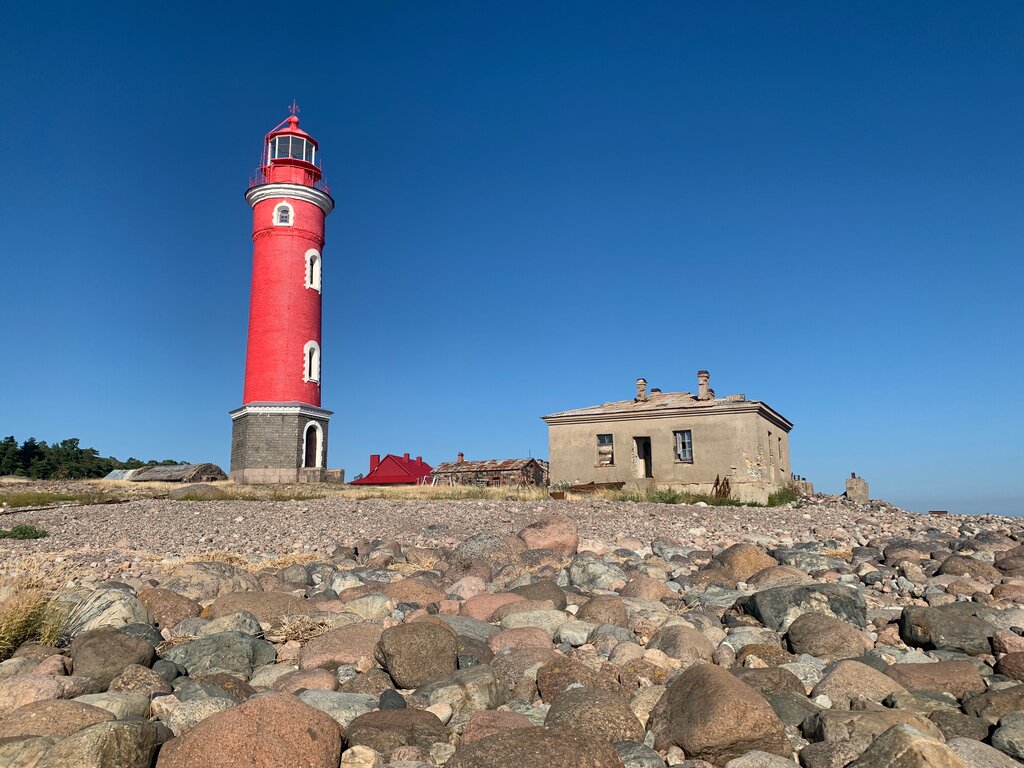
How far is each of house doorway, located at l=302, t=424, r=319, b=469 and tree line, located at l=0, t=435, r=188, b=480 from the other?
14.5 meters

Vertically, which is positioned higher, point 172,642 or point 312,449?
point 312,449

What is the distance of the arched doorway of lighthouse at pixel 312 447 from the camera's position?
2726 cm

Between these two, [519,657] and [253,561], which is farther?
[253,561]

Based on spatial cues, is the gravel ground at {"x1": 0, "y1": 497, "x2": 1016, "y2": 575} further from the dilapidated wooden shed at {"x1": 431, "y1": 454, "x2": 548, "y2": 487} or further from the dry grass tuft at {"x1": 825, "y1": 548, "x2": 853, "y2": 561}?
the dilapidated wooden shed at {"x1": 431, "y1": 454, "x2": 548, "y2": 487}

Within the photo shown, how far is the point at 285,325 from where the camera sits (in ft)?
88.3

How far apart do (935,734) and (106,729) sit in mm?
4584

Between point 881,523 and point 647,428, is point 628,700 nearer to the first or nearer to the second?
point 881,523

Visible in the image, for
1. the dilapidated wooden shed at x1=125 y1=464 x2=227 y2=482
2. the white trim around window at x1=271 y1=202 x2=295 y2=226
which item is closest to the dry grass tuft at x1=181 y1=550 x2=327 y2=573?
the white trim around window at x1=271 y1=202 x2=295 y2=226

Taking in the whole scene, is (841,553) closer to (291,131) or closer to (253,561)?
(253,561)

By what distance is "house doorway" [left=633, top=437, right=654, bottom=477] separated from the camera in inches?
971

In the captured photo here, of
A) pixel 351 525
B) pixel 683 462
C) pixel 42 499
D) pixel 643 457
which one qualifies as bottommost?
pixel 351 525

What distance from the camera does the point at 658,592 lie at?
304 inches

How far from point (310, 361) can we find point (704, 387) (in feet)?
48.9

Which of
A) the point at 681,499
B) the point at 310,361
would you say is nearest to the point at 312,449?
the point at 310,361
